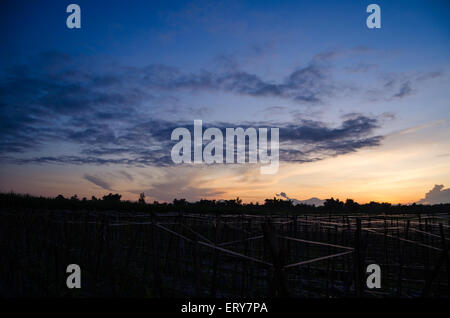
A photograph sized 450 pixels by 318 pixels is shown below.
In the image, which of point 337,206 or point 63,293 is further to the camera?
point 337,206

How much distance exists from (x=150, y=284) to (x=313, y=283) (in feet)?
18.6

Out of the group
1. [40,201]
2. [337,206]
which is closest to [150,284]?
[40,201]

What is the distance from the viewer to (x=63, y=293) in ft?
30.7

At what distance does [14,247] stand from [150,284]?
338 inches
